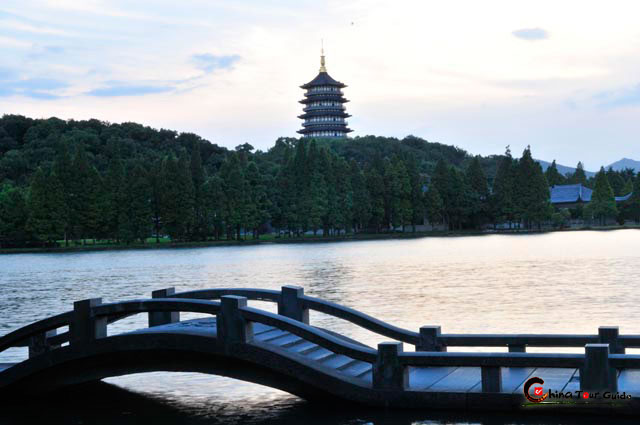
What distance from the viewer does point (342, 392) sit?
433 inches

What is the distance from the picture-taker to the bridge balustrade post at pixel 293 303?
512 inches

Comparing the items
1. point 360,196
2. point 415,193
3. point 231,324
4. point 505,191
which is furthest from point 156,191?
point 231,324

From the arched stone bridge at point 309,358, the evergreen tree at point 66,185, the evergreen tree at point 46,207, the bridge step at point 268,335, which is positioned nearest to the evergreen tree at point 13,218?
the evergreen tree at point 46,207

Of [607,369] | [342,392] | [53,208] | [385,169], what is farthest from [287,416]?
[385,169]

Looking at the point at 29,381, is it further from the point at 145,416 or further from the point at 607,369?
the point at 607,369

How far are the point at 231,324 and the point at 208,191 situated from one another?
264 feet

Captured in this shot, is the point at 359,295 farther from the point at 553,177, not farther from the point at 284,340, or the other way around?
the point at 553,177

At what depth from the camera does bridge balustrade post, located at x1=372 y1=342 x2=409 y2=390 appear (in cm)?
1047

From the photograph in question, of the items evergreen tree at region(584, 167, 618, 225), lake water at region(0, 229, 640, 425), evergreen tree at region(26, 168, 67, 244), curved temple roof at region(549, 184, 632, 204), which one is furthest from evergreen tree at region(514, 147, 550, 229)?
evergreen tree at region(26, 168, 67, 244)

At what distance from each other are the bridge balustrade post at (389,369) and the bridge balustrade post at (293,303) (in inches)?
98.2

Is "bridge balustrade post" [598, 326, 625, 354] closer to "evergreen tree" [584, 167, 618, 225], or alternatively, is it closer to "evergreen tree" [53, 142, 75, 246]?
"evergreen tree" [53, 142, 75, 246]

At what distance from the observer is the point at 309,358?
37.0 ft

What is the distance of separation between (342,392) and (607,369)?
345 cm

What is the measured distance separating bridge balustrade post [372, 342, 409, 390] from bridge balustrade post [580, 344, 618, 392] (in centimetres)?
226
